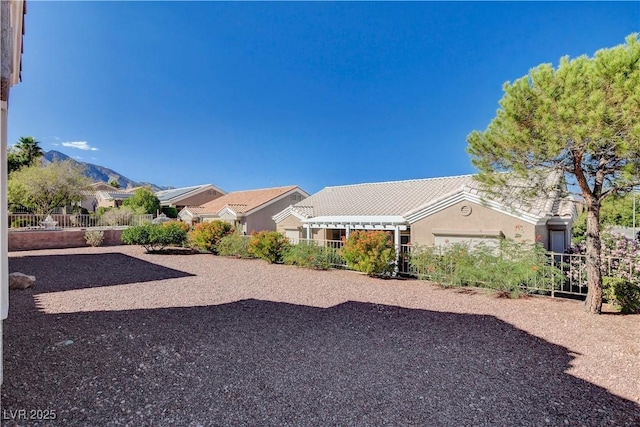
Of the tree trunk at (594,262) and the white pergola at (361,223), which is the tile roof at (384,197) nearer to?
the white pergola at (361,223)

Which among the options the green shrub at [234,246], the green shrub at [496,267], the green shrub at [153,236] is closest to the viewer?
the green shrub at [496,267]

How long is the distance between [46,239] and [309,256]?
70.1 feet

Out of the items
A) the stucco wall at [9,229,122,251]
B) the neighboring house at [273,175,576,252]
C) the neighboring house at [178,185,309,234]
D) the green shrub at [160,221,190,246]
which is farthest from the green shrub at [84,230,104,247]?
the neighboring house at [273,175,576,252]

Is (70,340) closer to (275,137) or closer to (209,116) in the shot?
(209,116)

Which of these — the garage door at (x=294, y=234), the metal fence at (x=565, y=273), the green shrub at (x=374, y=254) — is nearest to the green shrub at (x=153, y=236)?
the garage door at (x=294, y=234)

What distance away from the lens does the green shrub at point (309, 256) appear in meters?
16.6

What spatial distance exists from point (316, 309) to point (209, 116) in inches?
1122

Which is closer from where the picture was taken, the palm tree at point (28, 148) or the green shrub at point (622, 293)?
the green shrub at point (622, 293)

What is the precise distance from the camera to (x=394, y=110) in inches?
1156

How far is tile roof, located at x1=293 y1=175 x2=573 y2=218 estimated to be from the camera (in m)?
18.7

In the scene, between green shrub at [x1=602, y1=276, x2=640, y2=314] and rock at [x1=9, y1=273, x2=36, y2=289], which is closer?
green shrub at [x1=602, y1=276, x2=640, y2=314]

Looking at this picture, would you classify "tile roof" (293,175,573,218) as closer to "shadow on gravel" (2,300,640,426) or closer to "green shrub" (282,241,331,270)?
"green shrub" (282,241,331,270)

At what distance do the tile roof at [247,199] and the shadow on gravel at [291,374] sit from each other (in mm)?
23333

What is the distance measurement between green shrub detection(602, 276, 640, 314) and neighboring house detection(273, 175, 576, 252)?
8.66 ft
